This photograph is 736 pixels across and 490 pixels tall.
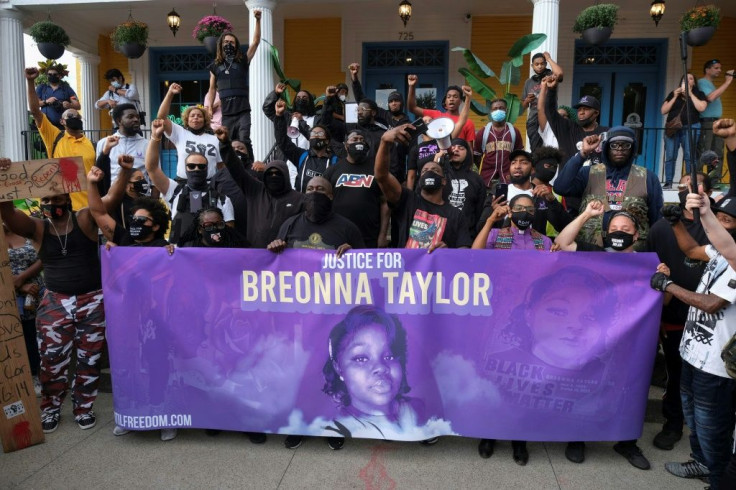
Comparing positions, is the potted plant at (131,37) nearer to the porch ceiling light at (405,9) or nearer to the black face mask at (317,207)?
the porch ceiling light at (405,9)

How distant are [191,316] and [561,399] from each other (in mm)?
2765

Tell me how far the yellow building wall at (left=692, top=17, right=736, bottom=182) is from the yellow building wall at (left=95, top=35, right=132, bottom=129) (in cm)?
1314

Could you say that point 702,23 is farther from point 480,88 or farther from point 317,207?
point 317,207

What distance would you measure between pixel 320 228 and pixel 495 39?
9.62 meters

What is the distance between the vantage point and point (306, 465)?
398cm

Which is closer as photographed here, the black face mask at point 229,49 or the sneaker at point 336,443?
the sneaker at point 336,443

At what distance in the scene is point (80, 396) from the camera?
15.2 feet

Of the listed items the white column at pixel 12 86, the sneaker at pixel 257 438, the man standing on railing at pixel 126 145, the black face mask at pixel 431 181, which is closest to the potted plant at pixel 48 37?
the white column at pixel 12 86

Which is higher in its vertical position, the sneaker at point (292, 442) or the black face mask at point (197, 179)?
the black face mask at point (197, 179)

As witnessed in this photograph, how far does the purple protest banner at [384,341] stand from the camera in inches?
155

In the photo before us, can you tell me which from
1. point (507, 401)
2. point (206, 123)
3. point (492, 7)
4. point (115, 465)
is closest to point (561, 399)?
point (507, 401)

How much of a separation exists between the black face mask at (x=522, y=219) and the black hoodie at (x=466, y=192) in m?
1.08

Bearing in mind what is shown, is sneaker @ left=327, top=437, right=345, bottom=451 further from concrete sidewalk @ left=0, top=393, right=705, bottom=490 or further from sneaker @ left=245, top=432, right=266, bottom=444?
sneaker @ left=245, top=432, right=266, bottom=444

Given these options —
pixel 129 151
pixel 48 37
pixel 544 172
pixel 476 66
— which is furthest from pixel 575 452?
pixel 48 37
